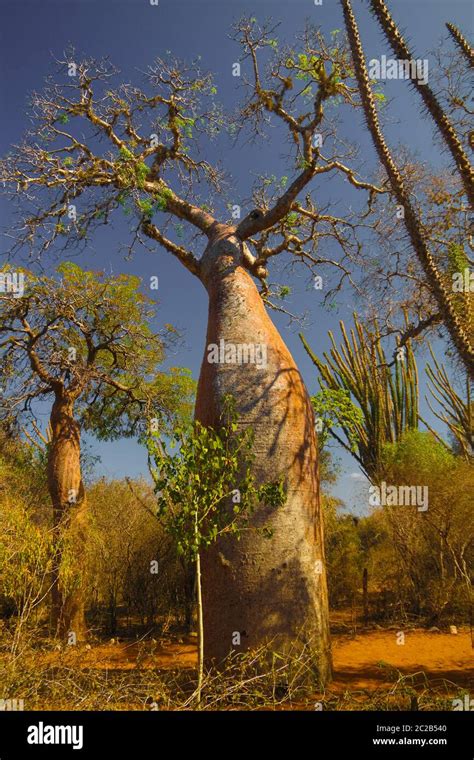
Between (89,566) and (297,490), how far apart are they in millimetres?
4112

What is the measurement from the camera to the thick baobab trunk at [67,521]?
559 centimetres

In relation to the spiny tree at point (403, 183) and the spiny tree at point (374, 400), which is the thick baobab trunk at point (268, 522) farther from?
the spiny tree at point (374, 400)

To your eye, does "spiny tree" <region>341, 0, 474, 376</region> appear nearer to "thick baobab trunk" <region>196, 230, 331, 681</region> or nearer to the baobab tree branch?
"thick baobab trunk" <region>196, 230, 331, 681</region>

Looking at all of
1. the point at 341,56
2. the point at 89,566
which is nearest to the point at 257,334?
the point at 341,56

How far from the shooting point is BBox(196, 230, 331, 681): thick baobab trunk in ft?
11.6

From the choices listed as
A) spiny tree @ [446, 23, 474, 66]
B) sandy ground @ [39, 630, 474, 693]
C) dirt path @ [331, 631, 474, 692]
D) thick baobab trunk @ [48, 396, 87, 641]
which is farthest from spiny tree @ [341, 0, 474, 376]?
thick baobab trunk @ [48, 396, 87, 641]

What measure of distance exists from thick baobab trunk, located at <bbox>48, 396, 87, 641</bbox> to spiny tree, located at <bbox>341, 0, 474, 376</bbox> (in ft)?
15.5

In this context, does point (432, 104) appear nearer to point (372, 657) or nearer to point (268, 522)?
point (268, 522)

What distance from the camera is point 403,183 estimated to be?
418 cm

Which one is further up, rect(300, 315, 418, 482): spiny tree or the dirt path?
rect(300, 315, 418, 482): spiny tree

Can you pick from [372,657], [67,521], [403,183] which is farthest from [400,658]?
[403,183]

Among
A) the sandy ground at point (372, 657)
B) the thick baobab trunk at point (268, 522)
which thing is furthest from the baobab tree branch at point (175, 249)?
the sandy ground at point (372, 657)

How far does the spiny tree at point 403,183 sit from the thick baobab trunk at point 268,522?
1.50 meters

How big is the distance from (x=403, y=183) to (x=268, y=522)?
331cm
